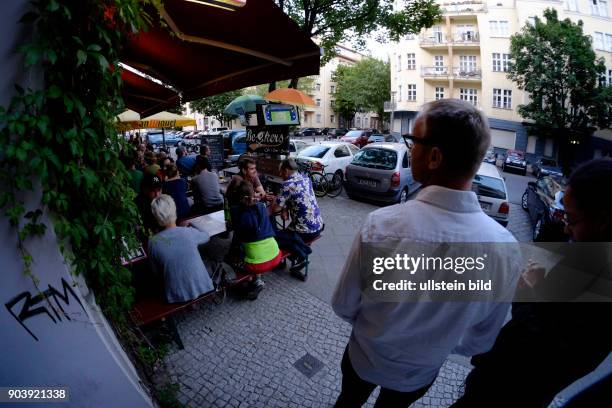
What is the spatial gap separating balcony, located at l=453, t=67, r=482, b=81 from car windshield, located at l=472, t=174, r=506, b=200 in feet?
98.7

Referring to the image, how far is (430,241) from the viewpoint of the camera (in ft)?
4.48

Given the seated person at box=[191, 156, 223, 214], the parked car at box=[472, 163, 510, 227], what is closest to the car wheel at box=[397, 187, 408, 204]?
the parked car at box=[472, 163, 510, 227]

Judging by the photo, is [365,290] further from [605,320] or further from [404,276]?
[605,320]

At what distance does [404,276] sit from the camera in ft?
4.67

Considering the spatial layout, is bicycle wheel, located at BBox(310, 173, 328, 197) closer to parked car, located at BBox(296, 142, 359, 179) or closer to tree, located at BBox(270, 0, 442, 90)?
parked car, located at BBox(296, 142, 359, 179)

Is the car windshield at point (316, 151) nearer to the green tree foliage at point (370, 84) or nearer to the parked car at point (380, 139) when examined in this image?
the parked car at point (380, 139)

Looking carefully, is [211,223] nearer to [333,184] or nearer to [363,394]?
[363,394]

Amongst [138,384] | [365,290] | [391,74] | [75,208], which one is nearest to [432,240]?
[365,290]

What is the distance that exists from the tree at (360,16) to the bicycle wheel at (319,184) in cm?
386

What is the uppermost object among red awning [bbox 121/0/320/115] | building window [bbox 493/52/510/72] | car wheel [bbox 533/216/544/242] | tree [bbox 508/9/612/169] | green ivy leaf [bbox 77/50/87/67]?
building window [bbox 493/52/510/72]

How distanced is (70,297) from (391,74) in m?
42.1

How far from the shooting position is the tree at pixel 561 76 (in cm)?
2033

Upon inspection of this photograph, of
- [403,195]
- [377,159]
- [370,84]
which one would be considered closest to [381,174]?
[377,159]

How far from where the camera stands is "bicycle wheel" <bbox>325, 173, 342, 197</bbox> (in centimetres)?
1046
